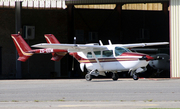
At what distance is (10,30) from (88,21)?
857 centimetres

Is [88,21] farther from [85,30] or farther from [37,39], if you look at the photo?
[37,39]

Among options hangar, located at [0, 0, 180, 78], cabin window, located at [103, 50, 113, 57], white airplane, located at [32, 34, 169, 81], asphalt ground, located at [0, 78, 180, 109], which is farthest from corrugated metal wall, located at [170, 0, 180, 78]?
hangar, located at [0, 0, 180, 78]

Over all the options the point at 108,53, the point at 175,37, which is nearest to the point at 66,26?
the point at 108,53

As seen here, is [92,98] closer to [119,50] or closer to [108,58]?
[119,50]

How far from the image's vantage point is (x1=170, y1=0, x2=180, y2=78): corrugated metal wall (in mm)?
20188

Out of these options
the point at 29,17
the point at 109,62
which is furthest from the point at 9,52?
the point at 109,62

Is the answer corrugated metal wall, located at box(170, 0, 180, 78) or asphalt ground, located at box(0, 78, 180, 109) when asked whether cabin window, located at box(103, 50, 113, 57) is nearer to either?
corrugated metal wall, located at box(170, 0, 180, 78)

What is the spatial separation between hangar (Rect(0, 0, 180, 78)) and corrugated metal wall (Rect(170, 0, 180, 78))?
9.93 m

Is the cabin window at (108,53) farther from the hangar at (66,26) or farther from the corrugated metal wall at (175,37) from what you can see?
the hangar at (66,26)

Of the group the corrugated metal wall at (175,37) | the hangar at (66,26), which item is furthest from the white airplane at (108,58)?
the hangar at (66,26)

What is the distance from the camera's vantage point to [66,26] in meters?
33.3

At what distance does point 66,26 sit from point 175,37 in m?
15.4

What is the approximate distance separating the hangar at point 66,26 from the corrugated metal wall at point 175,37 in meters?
9.93

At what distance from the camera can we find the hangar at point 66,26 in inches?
1270
